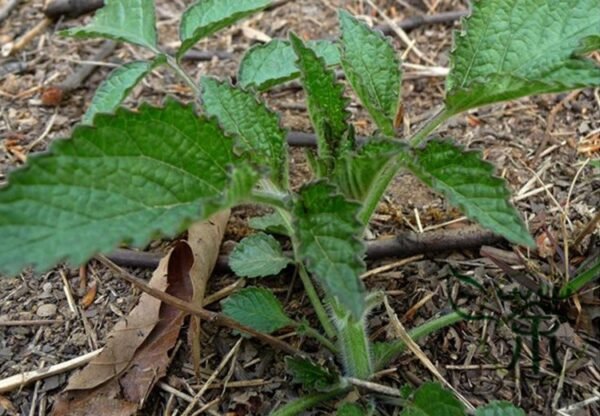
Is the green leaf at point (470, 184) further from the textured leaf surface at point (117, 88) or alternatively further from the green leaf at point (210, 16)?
the textured leaf surface at point (117, 88)

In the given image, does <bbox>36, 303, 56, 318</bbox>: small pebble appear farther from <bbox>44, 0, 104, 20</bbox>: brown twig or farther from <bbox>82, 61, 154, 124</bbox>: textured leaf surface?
<bbox>44, 0, 104, 20</bbox>: brown twig

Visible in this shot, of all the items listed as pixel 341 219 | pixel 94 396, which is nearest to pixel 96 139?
pixel 341 219

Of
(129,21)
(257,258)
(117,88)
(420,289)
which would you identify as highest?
(129,21)

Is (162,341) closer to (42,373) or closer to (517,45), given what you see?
(42,373)

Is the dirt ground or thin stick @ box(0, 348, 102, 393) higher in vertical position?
the dirt ground

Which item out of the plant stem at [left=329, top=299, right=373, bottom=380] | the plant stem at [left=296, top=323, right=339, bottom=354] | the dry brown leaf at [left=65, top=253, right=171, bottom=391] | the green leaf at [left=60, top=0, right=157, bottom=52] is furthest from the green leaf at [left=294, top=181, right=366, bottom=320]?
the green leaf at [left=60, top=0, right=157, bottom=52]

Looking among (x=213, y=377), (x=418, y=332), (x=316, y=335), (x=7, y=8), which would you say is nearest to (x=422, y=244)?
(x=418, y=332)
